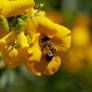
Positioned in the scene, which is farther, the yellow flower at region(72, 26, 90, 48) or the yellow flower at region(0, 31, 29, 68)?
the yellow flower at region(72, 26, 90, 48)

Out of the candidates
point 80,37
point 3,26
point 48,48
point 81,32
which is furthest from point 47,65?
point 81,32

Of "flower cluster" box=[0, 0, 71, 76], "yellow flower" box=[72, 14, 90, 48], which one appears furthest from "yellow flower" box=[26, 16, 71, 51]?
"yellow flower" box=[72, 14, 90, 48]

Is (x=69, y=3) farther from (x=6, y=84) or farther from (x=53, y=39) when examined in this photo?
(x=53, y=39)

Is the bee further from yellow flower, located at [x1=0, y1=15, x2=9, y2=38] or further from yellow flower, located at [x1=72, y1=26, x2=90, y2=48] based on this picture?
yellow flower, located at [x1=72, y1=26, x2=90, y2=48]

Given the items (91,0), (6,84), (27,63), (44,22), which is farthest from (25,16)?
(91,0)

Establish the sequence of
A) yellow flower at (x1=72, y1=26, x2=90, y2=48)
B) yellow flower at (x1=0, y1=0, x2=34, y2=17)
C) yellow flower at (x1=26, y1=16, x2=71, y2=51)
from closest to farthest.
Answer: yellow flower at (x1=0, y1=0, x2=34, y2=17) < yellow flower at (x1=26, y1=16, x2=71, y2=51) < yellow flower at (x1=72, y1=26, x2=90, y2=48)

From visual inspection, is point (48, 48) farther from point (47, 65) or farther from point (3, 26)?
point (3, 26)

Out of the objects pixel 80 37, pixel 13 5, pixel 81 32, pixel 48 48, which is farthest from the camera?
pixel 81 32

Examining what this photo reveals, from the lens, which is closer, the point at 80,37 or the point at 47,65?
the point at 47,65

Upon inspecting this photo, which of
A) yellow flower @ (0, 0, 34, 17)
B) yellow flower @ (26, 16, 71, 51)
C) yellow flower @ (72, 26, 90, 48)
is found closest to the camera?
yellow flower @ (0, 0, 34, 17)
